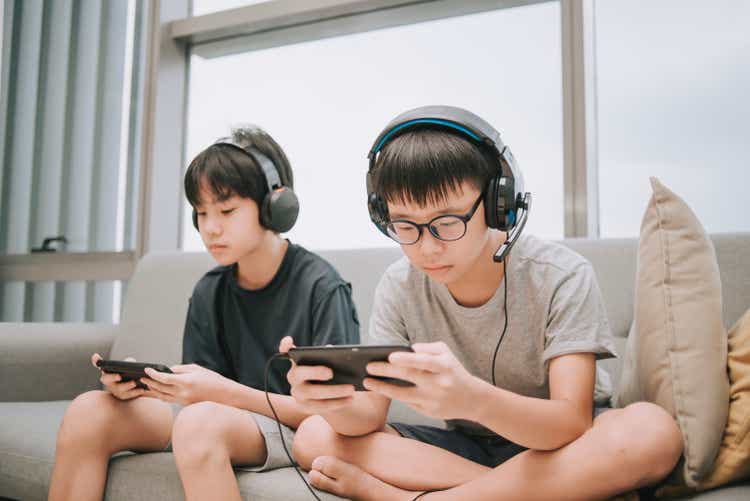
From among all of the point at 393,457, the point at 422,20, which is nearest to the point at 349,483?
the point at 393,457

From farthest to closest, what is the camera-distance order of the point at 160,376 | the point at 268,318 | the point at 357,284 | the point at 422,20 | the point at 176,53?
the point at 176,53 < the point at 422,20 < the point at 357,284 < the point at 268,318 < the point at 160,376

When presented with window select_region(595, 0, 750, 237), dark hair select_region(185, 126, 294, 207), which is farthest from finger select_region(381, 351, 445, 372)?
window select_region(595, 0, 750, 237)

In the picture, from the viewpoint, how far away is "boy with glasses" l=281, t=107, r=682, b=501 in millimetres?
885

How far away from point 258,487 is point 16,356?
41.1 inches

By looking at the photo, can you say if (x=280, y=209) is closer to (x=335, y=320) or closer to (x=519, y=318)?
(x=335, y=320)

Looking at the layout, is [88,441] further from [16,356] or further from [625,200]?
[625,200]

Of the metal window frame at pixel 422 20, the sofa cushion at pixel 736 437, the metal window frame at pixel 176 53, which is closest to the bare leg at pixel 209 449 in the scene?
the sofa cushion at pixel 736 437

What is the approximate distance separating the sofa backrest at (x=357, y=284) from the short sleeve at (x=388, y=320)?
0.43 meters

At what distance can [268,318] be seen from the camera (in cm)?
141

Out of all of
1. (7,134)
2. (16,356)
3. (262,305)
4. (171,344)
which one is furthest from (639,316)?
(7,134)

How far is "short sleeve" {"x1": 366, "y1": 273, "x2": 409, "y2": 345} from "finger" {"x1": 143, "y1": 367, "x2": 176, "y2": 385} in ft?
1.18

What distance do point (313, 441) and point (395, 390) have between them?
306 mm

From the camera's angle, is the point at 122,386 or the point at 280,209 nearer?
the point at 122,386

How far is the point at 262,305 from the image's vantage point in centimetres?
143
